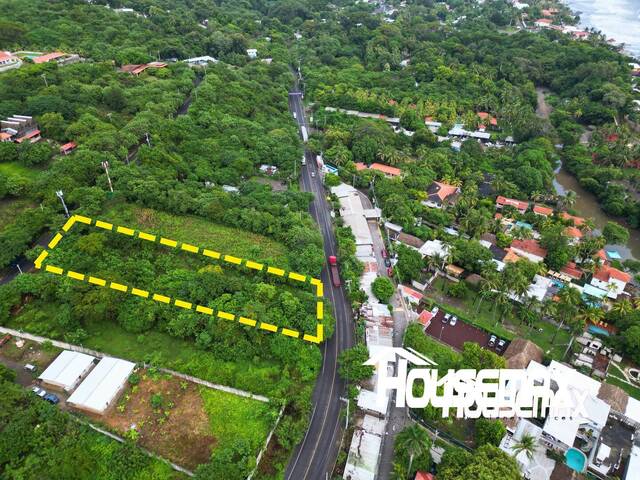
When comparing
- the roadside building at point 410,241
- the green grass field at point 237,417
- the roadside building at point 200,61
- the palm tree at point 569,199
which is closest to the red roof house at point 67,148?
the green grass field at point 237,417

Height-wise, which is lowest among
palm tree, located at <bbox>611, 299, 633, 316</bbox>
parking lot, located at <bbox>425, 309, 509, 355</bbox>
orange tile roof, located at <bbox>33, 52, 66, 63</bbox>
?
parking lot, located at <bbox>425, 309, 509, 355</bbox>

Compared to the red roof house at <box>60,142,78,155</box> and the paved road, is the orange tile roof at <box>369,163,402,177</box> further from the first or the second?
the red roof house at <box>60,142,78,155</box>

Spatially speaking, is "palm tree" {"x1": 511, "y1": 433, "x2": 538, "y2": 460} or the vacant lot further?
the vacant lot

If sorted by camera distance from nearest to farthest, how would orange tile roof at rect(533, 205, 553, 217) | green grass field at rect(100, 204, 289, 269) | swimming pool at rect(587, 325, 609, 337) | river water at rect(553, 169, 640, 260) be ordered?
swimming pool at rect(587, 325, 609, 337) < green grass field at rect(100, 204, 289, 269) < river water at rect(553, 169, 640, 260) < orange tile roof at rect(533, 205, 553, 217)

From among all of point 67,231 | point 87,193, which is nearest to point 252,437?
point 67,231

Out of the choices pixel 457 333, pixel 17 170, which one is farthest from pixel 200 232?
pixel 457 333

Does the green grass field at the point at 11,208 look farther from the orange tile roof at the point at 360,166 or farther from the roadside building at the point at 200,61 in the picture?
the roadside building at the point at 200,61

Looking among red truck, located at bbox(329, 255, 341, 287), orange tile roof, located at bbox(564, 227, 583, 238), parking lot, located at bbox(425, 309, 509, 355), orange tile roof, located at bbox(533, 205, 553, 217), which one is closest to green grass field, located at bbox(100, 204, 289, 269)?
red truck, located at bbox(329, 255, 341, 287)

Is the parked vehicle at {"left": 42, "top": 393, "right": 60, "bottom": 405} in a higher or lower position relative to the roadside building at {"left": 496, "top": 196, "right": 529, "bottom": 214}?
higher
